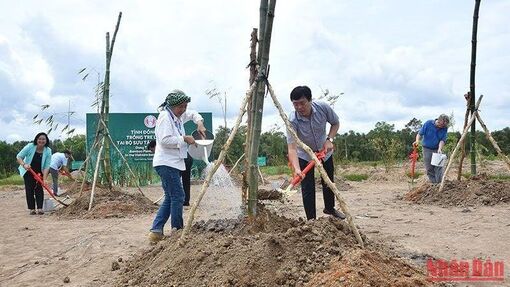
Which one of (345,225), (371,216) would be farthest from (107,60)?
(345,225)

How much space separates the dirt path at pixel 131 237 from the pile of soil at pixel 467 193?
11.5 inches

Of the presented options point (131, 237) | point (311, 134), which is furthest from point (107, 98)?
point (311, 134)

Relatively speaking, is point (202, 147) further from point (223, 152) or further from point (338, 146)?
point (338, 146)

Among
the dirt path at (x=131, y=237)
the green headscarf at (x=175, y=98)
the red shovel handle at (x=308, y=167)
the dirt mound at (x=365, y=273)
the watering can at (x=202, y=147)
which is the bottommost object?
the dirt path at (x=131, y=237)

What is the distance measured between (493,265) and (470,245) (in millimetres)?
815

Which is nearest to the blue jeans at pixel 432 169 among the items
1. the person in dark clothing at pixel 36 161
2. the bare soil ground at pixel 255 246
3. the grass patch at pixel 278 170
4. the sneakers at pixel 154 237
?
the bare soil ground at pixel 255 246

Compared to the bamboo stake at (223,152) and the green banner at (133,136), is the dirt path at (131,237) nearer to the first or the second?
the bamboo stake at (223,152)

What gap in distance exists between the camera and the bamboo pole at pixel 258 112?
3.89m

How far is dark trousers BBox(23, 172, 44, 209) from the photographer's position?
27.8 feet

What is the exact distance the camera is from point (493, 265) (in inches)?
153

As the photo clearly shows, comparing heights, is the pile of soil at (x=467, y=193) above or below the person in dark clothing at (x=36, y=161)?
below

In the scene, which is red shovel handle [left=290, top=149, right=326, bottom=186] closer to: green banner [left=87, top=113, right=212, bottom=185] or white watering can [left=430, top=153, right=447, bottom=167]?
white watering can [left=430, top=153, right=447, bottom=167]

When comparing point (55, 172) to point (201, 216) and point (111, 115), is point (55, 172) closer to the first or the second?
point (111, 115)

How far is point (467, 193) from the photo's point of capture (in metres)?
7.93
